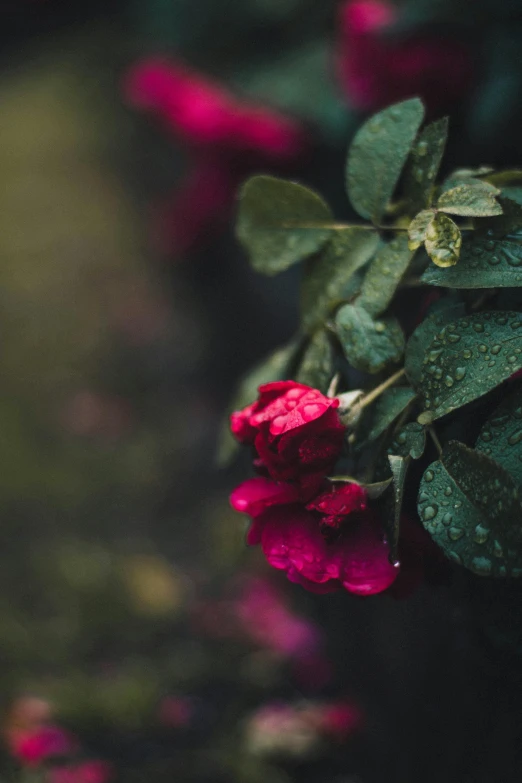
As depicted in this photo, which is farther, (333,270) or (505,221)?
(333,270)

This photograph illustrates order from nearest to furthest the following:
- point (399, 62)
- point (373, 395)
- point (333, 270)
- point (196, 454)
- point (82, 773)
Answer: point (373, 395)
point (333, 270)
point (82, 773)
point (399, 62)
point (196, 454)

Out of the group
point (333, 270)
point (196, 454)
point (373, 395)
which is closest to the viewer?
point (373, 395)

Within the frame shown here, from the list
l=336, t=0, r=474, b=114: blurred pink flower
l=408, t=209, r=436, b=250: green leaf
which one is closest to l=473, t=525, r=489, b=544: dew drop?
l=408, t=209, r=436, b=250: green leaf

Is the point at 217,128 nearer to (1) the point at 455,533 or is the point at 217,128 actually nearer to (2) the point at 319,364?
(2) the point at 319,364

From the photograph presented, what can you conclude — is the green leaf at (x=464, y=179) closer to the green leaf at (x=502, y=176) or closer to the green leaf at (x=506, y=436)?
the green leaf at (x=502, y=176)

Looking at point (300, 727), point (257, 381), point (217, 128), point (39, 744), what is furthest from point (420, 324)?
point (217, 128)

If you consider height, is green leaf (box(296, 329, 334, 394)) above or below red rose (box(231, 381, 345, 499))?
below

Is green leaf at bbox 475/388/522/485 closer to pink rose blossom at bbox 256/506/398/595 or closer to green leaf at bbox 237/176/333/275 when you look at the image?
pink rose blossom at bbox 256/506/398/595

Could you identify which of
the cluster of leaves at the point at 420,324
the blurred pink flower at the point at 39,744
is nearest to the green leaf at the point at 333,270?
the cluster of leaves at the point at 420,324
